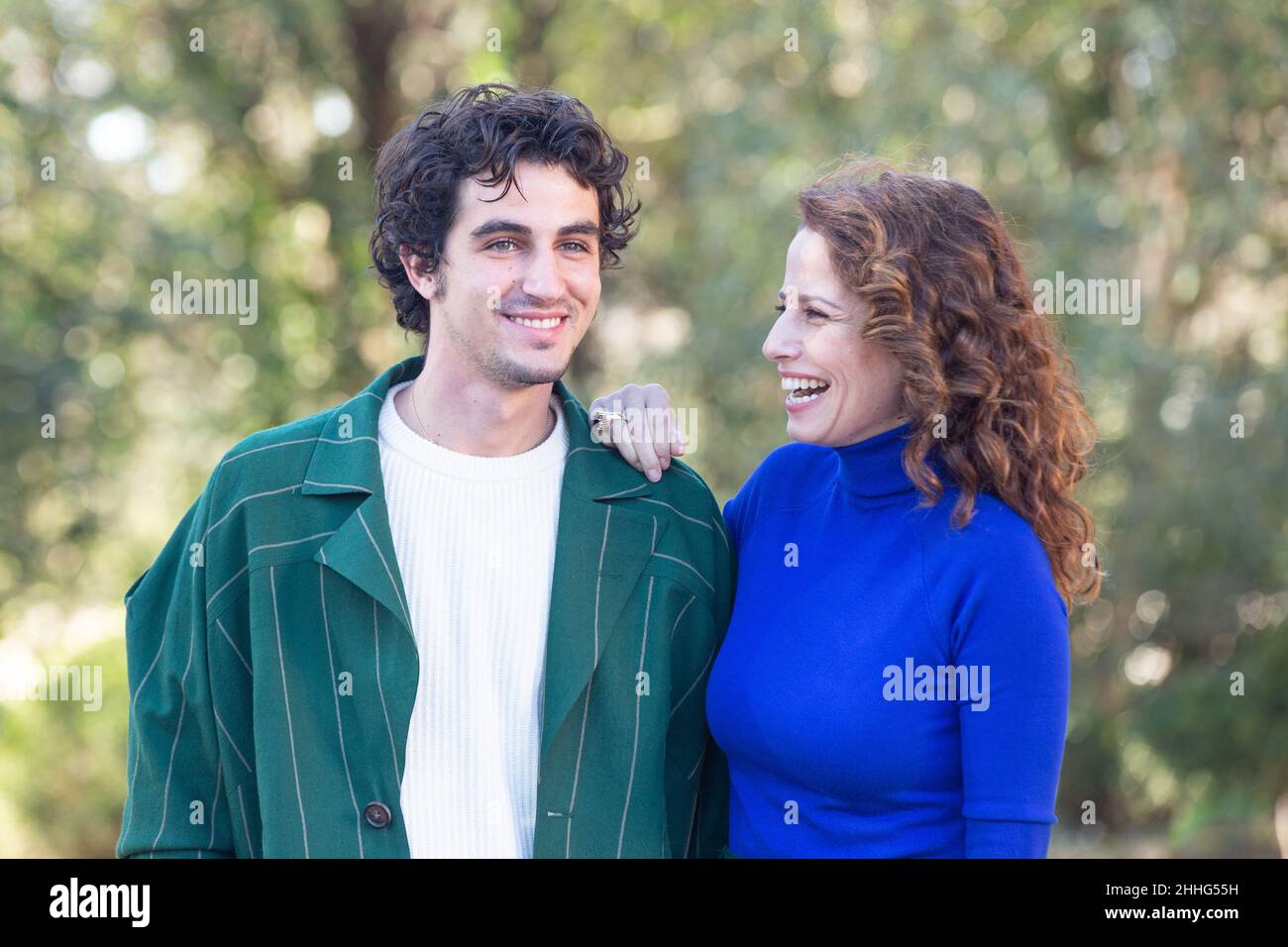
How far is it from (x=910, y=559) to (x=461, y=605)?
76cm

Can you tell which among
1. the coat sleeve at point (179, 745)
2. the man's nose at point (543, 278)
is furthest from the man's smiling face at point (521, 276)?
the coat sleeve at point (179, 745)

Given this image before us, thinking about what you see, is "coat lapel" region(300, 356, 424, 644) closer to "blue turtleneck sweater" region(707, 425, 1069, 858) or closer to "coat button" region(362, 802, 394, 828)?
"coat button" region(362, 802, 394, 828)

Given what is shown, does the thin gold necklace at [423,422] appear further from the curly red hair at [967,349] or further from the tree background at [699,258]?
the tree background at [699,258]

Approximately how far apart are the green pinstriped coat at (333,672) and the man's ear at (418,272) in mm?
302

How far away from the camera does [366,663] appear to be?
2.38 meters

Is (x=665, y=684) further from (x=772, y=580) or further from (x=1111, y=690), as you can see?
(x=1111, y=690)

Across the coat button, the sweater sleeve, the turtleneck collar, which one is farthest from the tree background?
the coat button

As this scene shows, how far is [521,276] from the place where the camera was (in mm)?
2553

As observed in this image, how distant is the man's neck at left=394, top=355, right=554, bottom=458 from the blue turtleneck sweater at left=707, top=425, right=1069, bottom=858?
1.73 feet

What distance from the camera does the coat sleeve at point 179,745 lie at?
7.84ft

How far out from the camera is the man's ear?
2719 mm

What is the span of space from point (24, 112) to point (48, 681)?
2.74 m

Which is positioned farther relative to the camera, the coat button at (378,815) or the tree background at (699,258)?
the tree background at (699,258)
